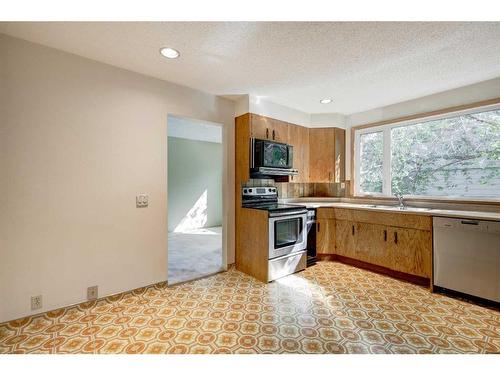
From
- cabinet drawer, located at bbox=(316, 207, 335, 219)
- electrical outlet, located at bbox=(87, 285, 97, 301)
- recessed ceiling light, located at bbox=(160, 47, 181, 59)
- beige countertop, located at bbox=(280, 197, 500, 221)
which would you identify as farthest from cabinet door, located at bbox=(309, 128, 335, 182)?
electrical outlet, located at bbox=(87, 285, 97, 301)

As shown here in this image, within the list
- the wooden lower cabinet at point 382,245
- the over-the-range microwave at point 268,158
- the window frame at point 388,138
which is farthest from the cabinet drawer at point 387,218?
the over-the-range microwave at point 268,158

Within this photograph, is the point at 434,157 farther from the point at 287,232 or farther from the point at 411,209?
the point at 287,232

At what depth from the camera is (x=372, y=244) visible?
3170 millimetres

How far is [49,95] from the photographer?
2.03m

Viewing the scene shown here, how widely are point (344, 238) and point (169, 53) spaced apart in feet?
10.8

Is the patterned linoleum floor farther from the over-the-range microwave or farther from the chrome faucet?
the over-the-range microwave

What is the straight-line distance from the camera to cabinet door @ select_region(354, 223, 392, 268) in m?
3.04

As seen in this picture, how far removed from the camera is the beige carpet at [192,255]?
316 cm

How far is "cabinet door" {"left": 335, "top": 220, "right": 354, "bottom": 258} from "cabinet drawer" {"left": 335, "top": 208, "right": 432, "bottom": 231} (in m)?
0.09

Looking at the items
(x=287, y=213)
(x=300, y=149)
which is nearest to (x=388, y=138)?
(x=300, y=149)

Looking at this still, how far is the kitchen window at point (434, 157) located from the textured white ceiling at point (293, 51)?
21.1 inches
